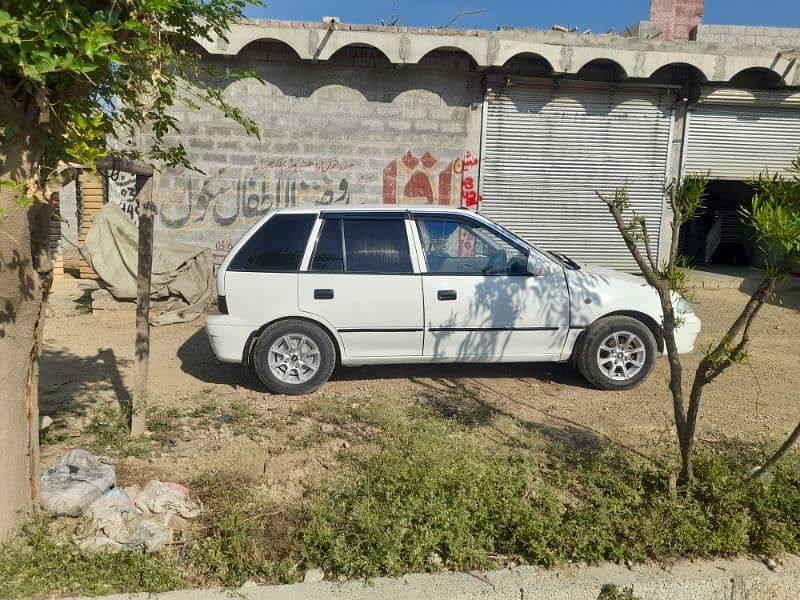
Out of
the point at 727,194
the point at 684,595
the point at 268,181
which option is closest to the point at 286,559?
the point at 684,595

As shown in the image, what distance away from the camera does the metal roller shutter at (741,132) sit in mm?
11109

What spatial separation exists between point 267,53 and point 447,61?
2926 mm

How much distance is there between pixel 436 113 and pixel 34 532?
8.82 metres

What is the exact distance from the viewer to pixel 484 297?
5648mm

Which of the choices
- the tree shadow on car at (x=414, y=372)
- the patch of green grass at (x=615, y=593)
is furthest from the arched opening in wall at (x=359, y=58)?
the patch of green grass at (x=615, y=593)

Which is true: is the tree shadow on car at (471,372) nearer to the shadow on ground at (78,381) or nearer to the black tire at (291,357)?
the black tire at (291,357)

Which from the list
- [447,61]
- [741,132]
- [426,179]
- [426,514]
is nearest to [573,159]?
[426,179]

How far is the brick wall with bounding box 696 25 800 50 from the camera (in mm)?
11680

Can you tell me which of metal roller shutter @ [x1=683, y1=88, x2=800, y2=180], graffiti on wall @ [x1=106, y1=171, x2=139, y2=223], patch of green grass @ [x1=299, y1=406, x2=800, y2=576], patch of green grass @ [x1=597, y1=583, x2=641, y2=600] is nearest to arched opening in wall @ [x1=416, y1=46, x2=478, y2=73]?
metal roller shutter @ [x1=683, y1=88, x2=800, y2=180]

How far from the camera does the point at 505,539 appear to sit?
3340 mm

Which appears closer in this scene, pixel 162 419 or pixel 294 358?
pixel 162 419

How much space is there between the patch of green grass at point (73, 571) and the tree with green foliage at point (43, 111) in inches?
9.6

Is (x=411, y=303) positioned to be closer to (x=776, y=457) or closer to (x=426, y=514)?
(x=426, y=514)

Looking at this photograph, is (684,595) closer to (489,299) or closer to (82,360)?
(489,299)
